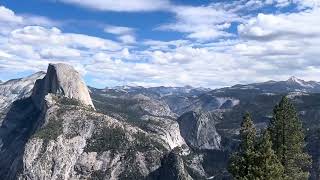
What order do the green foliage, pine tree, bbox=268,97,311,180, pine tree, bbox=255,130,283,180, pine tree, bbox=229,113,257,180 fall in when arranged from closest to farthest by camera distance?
pine tree, bbox=255,130,283,180, the green foliage, pine tree, bbox=229,113,257,180, pine tree, bbox=268,97,311,180

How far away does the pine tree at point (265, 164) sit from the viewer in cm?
7394

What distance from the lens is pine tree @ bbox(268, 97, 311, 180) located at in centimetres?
9175

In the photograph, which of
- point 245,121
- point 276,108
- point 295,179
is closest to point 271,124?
point 276,108

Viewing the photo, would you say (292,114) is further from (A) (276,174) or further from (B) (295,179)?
(A) (276,174)

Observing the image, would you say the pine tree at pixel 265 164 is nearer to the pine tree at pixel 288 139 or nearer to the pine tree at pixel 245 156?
the pine tree at pixel 245 156

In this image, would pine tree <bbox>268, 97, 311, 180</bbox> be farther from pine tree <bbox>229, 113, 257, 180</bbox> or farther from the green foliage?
pine tree <bbox>229, 113, 257, 180</bbox>

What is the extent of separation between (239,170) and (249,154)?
380 cm

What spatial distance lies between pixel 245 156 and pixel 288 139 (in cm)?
1944

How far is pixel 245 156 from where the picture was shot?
76312 mm

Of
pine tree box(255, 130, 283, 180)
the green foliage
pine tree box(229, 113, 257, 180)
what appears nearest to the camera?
pine tree box(255, 130, 283, 180)

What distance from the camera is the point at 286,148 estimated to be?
92.4 m

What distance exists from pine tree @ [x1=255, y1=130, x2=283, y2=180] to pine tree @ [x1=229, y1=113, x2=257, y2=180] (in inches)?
33.1

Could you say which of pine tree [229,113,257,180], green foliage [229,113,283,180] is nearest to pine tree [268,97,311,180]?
green foliage [229,113,283,180]

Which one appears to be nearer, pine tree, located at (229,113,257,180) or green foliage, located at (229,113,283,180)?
green foliage, located at (229,113,283,180)
